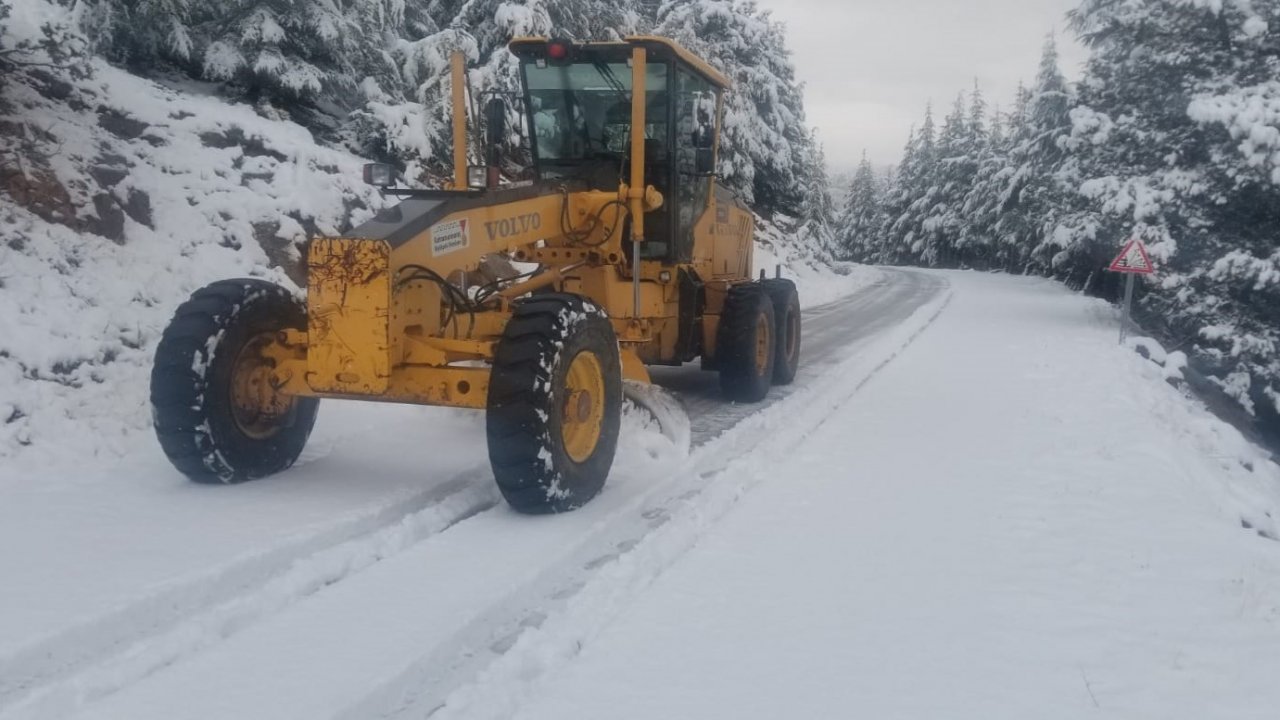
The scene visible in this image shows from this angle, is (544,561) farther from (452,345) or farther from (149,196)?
(149,196)

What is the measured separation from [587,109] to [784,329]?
3.24 meters

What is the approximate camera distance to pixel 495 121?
23.6ft

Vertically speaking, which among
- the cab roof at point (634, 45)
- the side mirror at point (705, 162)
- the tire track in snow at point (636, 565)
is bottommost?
the tire track in snow at point (636, 565)

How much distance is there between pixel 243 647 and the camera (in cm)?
358

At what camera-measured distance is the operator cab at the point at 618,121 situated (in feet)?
26.2

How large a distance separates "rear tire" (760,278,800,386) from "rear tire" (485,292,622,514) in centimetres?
432

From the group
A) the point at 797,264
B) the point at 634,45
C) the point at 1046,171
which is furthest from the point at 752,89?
the point at 634,45

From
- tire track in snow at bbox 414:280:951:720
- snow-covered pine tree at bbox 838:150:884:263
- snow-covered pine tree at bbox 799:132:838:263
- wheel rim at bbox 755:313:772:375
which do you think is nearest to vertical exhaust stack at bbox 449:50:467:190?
tire track in snow at bbox 414:280:951:720

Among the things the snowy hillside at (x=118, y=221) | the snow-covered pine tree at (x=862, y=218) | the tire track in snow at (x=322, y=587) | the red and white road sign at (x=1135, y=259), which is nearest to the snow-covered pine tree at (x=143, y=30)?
the snowy hillside at (x=118, y=221)

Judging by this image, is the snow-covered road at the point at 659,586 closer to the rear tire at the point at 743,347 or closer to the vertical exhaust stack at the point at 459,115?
the rear tire at the point at 743,347

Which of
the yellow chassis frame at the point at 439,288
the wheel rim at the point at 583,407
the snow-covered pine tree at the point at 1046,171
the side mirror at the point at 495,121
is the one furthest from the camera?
the snow-covered pine tree at the point at 1046,171

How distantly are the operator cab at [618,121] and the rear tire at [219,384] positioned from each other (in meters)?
3.14

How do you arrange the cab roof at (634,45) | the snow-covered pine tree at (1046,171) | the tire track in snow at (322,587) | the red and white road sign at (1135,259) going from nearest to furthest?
the tire track in snow at (322,587)
the cab roof at (634,45)
the red and white road sign at (1135,259)
the snow-covered pine tree at (1046,171)

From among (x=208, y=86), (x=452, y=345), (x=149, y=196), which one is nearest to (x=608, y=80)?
(x=452, y=345)
